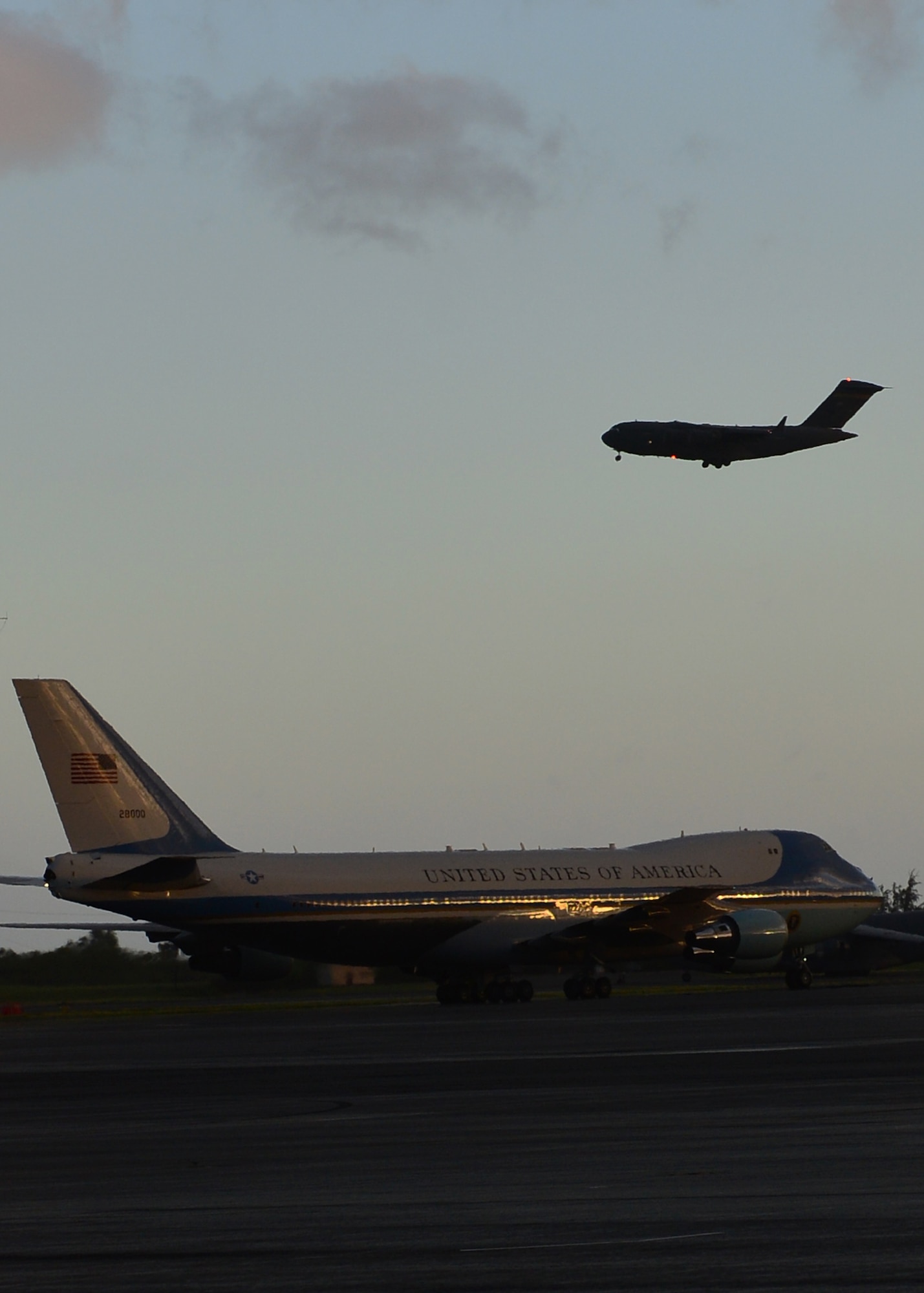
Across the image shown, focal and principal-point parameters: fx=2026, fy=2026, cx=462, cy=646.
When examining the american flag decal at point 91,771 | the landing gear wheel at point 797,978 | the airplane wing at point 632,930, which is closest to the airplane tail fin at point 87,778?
the american flag decal at point 91,771

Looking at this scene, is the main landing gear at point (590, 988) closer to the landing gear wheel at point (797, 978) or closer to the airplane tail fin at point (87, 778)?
the landing gear wheel at point (797, 978)

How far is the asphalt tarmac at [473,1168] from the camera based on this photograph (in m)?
10.6

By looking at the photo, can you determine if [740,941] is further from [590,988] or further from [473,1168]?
[473,1168]

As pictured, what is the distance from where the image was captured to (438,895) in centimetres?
5672

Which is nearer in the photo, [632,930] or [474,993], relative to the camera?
[474,993]

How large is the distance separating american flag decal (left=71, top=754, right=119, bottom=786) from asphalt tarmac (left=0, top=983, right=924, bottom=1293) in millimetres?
21036

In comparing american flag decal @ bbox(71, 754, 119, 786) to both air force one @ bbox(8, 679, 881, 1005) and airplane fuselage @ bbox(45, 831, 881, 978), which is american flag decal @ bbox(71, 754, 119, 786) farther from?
airplane fuselage @ bbox(45, 831, 881, 978)

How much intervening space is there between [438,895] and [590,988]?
558 centimetres

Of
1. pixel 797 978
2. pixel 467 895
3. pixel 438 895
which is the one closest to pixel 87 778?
pixel 438 895

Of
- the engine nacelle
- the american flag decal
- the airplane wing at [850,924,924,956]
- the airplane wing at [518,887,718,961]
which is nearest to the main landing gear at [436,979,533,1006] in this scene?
the airplane wing at [518,887,718,961]

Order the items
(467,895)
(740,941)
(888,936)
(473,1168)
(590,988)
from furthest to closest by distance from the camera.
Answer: (888,936)
(740,941)
(590,988)
(467,895)
(473,1168)

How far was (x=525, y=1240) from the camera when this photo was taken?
37.4 feet

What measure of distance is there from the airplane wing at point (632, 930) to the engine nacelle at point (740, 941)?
630 millimetres

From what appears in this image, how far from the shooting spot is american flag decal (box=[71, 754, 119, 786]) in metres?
53.1
